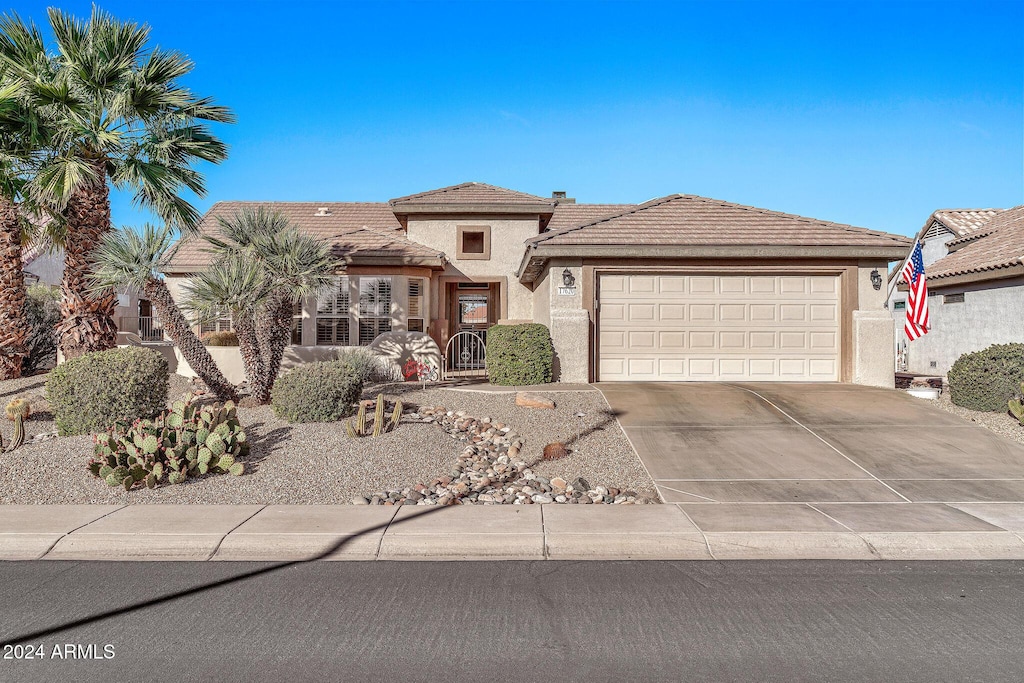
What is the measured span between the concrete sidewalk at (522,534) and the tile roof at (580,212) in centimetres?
1681

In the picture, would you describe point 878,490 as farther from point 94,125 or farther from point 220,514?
point 94,125

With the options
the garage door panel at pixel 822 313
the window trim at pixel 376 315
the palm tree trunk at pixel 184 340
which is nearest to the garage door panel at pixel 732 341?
the garage door panel at pixel 822 313

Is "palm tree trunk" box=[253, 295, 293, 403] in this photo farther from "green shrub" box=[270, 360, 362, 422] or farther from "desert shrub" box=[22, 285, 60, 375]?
"desert shrub" box=[22, 285, 60, 375]

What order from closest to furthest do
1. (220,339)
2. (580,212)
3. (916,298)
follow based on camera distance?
1. (916,298)
2. (220,339)
3. (580,212)

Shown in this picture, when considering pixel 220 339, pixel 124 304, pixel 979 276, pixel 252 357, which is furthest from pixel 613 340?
pixel 124 304

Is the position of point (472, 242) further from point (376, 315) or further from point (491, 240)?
point (376, 315)

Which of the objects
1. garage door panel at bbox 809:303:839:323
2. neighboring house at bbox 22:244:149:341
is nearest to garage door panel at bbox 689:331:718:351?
garage door panel at bbox 809:303:839:323

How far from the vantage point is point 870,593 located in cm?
475

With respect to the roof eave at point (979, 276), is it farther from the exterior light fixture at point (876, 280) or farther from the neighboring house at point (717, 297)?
the exterior light fixture at point (876, 280)

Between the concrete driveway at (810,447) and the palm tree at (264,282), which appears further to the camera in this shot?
the palm tree at (264,282)

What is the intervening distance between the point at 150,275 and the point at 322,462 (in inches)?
212

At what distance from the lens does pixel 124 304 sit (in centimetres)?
2761

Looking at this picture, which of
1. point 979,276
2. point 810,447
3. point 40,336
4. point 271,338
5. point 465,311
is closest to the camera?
point 810,447

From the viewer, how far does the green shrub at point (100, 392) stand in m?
9.41
